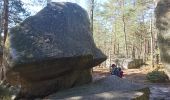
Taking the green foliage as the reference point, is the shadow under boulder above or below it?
above

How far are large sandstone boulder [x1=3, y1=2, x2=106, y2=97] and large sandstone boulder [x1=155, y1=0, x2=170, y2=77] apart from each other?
4.56 meters

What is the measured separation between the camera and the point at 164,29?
16.9 feet

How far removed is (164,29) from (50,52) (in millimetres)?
4739

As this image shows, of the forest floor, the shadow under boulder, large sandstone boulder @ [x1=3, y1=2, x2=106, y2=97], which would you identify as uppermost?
large sandstone boulder @ [x1=3, y1=2, x2=106, y2=97]

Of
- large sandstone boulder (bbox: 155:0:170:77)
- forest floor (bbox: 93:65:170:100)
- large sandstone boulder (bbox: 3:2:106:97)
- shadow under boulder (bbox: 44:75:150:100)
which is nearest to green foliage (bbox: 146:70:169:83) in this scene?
forest floor (bbox: 93:65:170:100)

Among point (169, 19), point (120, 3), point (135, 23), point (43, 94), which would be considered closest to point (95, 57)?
point (43, 94)

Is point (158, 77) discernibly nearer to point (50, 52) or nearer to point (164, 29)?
point (50, 52)

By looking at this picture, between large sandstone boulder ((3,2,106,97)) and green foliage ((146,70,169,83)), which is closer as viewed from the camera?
large sandstone boulder ((3,2,106,97))

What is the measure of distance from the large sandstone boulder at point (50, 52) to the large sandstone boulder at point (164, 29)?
15.0ft

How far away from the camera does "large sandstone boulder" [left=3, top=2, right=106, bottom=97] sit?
30.2ft

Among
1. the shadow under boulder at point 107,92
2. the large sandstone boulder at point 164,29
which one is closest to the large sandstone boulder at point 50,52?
the shadow under boulder at point 107,92

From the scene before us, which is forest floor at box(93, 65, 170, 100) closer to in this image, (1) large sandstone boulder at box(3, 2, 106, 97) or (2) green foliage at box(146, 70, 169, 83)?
(2) green foliage at box(146, 70, 169, 83)

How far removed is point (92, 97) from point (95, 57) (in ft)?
8.37

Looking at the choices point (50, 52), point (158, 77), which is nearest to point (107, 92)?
point (50, 52)
